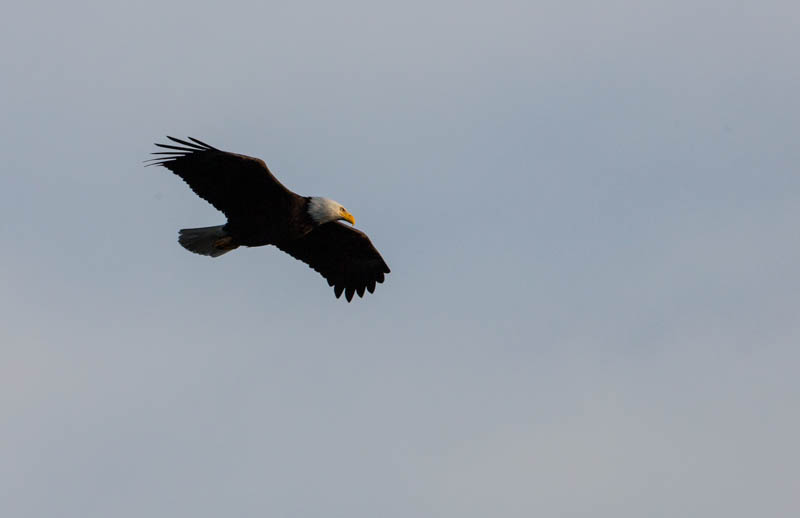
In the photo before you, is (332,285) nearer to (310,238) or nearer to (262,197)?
(310,238)

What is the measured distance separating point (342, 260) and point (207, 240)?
169cm

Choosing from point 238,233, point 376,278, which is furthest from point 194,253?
point 376,278

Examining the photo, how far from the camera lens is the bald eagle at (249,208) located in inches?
570

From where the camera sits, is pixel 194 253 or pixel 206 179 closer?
pixel 206 179

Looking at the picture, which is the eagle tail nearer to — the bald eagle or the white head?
the bald eagle

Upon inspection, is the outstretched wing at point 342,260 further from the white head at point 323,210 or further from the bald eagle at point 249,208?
the white head at point 323,210

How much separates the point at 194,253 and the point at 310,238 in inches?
56.0

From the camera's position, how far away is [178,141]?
47.2 feet

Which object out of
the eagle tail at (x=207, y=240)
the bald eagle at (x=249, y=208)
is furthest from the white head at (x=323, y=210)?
the eagle tail at (x=207, y=240)

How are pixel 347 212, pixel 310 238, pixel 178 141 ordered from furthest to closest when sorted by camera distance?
pixel 310 238
pixel 347 212
pixel 178 141

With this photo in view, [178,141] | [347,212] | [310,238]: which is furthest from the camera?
[310,238]

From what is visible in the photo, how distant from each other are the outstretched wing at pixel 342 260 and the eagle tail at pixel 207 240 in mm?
1029

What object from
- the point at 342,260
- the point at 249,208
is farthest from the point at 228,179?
the point at 342,260

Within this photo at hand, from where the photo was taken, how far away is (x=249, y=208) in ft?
48.8
